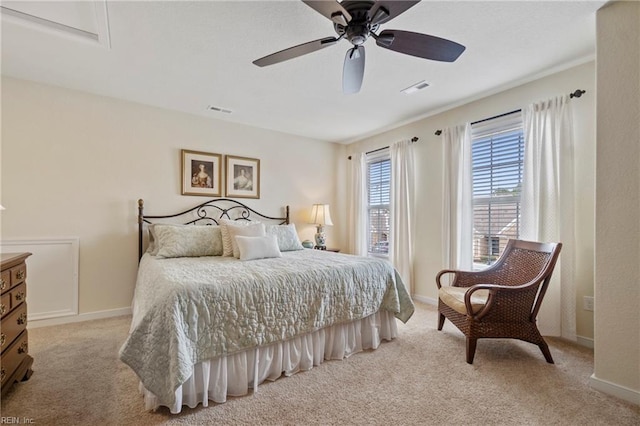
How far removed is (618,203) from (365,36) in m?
1.86

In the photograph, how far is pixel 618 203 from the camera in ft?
5.90

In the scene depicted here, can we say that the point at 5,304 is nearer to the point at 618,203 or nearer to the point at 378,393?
the point at 378,393

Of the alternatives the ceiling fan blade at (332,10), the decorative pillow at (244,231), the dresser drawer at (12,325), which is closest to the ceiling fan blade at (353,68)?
the ceiling fan blade at (332,10)

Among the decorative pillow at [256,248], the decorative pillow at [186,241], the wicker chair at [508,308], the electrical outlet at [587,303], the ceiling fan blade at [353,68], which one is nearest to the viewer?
the ceiling fan blade at [353,68]

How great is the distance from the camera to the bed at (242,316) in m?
1.55

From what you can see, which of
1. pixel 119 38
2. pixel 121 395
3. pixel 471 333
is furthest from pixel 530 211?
pixel 119 38

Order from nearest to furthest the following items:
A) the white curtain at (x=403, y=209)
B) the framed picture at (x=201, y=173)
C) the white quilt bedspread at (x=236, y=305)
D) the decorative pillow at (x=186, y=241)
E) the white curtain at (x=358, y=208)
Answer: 1. the white quilt bedspread at (x=236, y=305)
2. the decorative pillow at (x=186, y=241)
3. the framed picture at (x=201, y=173)
4. the white curtain at (x=403, y=209)
5. the white curtain at (x=358, y=208)

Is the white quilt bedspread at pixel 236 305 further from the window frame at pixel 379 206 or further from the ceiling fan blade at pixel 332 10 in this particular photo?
the window frame at pixel 379 206

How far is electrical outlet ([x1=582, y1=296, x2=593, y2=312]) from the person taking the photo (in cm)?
244

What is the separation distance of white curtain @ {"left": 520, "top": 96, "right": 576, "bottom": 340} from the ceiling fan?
1.47m

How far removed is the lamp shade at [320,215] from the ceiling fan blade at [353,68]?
248cm

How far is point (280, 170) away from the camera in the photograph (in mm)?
4504

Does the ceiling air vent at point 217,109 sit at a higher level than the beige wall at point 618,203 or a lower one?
higher

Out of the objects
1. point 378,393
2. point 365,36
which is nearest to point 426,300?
point 378,393
